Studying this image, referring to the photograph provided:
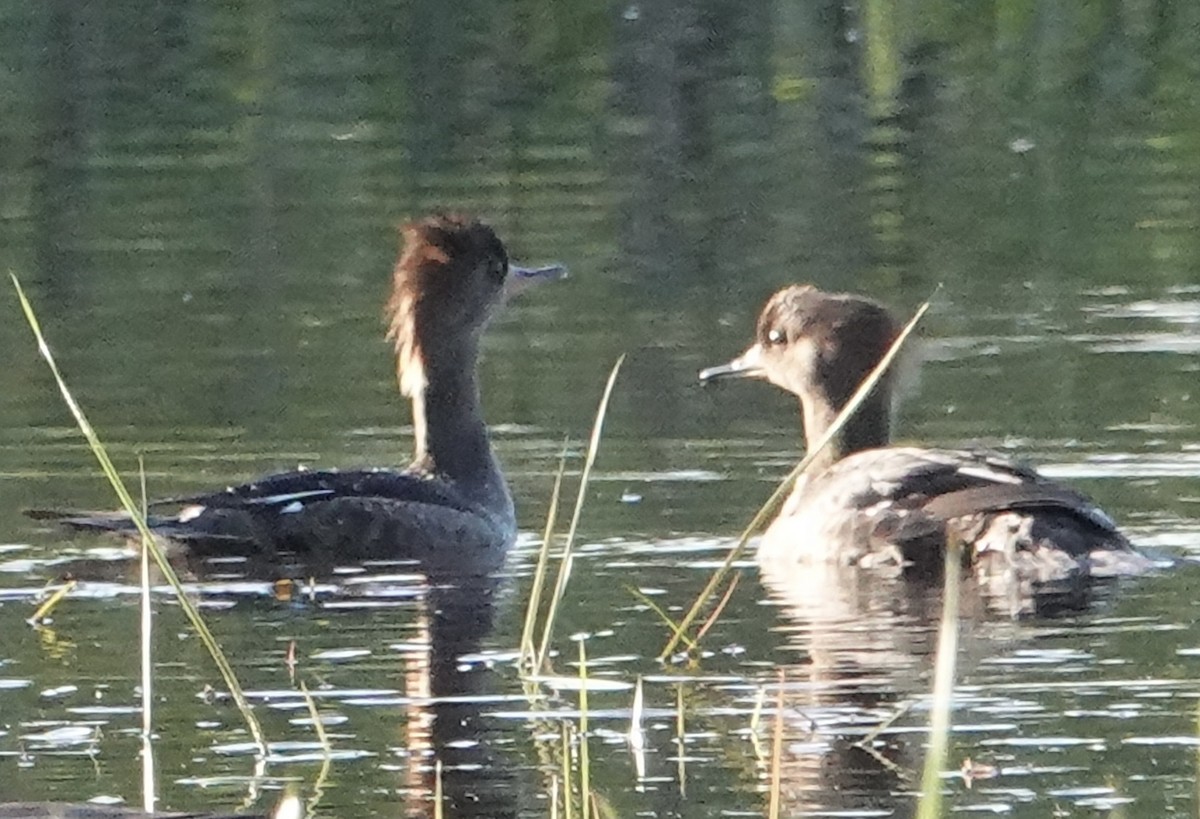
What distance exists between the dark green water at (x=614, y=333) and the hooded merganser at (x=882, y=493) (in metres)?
0.25

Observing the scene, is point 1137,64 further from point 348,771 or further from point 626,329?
point 348,771

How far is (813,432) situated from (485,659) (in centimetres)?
336

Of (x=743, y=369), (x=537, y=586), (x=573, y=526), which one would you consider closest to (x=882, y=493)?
(x=743, y=369)

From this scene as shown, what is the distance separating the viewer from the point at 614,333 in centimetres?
1680

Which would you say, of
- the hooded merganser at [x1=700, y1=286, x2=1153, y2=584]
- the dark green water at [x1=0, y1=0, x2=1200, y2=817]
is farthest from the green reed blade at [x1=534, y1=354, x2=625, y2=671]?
the hooded merganser at [x1=700, y1=286, x2=1153, y2=584]

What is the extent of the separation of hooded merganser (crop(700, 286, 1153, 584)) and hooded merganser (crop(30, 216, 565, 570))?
99 centimetres

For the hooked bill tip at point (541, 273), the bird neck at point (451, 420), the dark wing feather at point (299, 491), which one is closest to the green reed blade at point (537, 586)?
the dark wing feather at point (299, 491)

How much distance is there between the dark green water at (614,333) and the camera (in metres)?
8.77

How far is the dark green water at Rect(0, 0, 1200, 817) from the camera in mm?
8773

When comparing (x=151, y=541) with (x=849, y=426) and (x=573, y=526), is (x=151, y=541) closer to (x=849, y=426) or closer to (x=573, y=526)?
(x=573, y=526)

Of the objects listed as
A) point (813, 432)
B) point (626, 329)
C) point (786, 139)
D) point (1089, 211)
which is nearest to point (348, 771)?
point (813, 432)

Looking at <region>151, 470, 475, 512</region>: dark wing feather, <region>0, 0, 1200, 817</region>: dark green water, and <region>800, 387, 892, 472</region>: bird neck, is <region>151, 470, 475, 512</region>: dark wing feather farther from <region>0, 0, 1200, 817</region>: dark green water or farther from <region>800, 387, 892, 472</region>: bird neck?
<region>800, 387, 892, 472</region>: bird neck

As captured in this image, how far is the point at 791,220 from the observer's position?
2152 centimetres

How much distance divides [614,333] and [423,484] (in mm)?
4066
